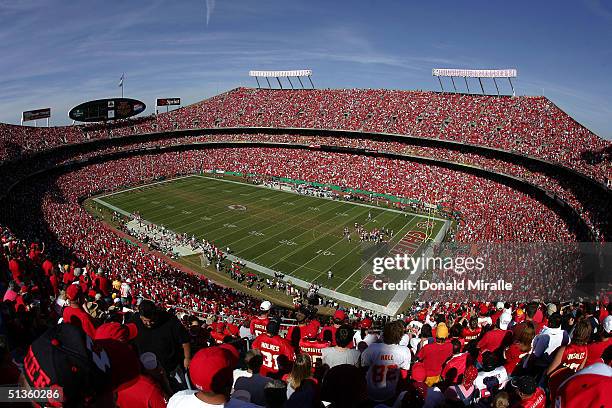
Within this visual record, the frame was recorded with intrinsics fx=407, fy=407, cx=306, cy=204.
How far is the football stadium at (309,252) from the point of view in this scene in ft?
12.1

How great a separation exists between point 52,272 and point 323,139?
48.7m

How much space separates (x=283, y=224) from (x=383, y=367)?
32.3 meters

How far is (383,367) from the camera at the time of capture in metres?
4.63

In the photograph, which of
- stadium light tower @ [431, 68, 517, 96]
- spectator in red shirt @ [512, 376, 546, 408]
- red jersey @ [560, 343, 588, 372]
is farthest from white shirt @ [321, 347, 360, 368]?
stadium light tower @ [431, 68, 517, 96]

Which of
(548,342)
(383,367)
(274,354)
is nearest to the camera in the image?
(383,367)

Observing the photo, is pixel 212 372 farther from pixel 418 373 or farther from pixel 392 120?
pixel 392 120

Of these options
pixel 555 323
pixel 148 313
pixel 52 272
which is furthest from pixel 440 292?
pixel 148 313

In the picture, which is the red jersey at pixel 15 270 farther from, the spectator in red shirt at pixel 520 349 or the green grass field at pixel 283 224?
the green grass field at pixel 283 224

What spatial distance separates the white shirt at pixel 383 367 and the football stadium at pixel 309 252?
3 cm

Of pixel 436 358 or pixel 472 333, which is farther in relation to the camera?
pixel 472 333

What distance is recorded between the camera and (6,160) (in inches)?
1735

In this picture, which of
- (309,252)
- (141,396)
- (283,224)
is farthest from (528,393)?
(283,224)

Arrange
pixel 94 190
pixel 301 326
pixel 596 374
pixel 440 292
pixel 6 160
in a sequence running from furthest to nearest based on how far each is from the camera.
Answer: pixel 94 190 < pixel 6 160 < pixel 440 292 < pixel 301 326 < pixel 596 374

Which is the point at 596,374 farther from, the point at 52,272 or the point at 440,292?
the point at 440,292
